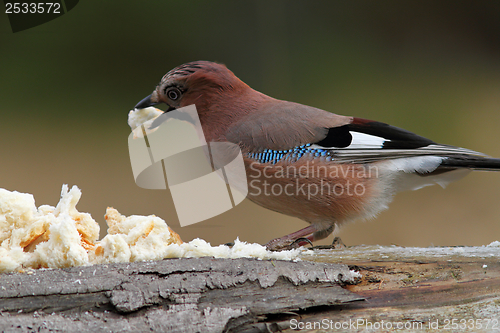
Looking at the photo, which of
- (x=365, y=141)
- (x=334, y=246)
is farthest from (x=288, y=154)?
(x=334, y=246)

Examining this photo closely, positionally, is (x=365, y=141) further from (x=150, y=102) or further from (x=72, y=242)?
(x=72, y=242)

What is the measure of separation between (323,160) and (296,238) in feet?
1.88

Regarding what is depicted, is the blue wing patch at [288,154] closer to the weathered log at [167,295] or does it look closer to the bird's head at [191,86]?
the bird's head at [191,86]

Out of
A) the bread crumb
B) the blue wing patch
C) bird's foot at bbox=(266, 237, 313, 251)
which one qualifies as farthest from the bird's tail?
the bread crumb

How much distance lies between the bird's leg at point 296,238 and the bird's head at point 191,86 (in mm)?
1145

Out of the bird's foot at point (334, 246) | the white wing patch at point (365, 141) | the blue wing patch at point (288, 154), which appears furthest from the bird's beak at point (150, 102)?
the bird's foot at point (334, 246)

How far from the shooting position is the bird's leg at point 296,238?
272 centimetres

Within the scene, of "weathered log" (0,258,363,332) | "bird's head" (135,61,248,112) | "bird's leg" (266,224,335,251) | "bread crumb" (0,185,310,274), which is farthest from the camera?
"bird's head" (135,61,248,112)

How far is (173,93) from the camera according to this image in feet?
9.80

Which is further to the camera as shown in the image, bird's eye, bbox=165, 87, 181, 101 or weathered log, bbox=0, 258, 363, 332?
bird's eye, bbox=165, 87, 181, 101

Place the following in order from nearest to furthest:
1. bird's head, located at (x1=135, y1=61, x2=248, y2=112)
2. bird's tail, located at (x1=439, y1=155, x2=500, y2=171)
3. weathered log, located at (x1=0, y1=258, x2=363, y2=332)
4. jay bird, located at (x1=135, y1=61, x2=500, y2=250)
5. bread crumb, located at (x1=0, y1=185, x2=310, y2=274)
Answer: weathered log, located at (x1=0, y1=258, x2=363, y2=332) → bread crumb, located at (x1=0, y1=185, x2=310, y2=274) → bird's tail, located at (x1=439, y1=155, x2=500, y2=171) → jay bird, located at (x1=135, y1=61, x2=500, y2=250) → bird's head, located at (x1=135, y1=61, x2=248, y2=112)

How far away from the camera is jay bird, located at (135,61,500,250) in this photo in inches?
103

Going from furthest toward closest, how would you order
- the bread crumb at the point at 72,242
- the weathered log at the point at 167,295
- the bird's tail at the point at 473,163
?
the bird's tail at the point at 473,163
the bread crumb at the point at 72,242
the weathered log at the point at 167,295

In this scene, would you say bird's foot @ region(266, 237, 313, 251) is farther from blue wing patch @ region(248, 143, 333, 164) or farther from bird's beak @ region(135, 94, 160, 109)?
bird's beak @ region(135, 94, 160, 109)
